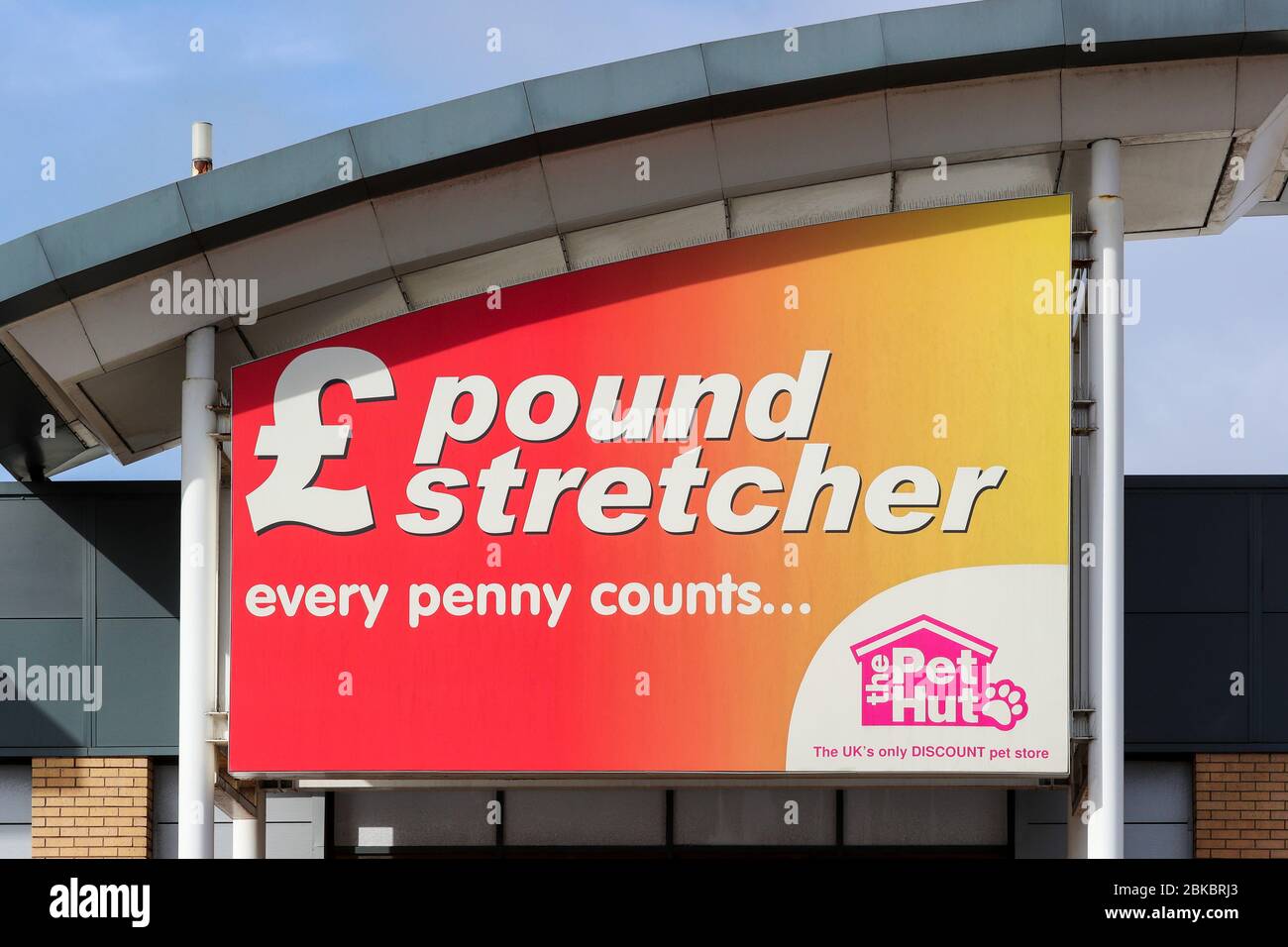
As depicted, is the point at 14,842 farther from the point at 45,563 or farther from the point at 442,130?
the point at 442,130

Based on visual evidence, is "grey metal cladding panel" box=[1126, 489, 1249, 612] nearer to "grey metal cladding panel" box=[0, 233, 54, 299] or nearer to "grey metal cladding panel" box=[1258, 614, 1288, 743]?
"grey metal cladding panel" box=[1258, 614, 1288, 743]

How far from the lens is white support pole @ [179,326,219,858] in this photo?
14188 millimetres

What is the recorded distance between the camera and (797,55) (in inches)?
538

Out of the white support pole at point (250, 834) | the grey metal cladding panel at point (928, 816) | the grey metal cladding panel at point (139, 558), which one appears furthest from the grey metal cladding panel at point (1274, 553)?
the grey metal cladding panel at point (139, 558)

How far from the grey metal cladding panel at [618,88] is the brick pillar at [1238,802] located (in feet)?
28.8

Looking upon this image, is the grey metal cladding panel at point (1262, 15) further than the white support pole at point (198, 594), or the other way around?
the white support pole at point (198, 594)

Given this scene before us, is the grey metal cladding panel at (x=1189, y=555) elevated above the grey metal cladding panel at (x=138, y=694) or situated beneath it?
elevated above

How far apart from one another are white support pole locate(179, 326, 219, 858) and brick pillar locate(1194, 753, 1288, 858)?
9.90 metres

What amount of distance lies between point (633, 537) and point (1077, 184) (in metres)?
5.16

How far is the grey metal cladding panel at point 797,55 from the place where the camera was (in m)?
13.6

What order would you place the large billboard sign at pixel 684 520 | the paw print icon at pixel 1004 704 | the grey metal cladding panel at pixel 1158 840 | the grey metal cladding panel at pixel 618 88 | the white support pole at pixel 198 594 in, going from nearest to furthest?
the paw print icon at pixel 1004 704
the large billboard sign at pixel 684 520
the grey metal cladding panel at pixel 618 88
the white support pole at pixel 198 594
the grey metal cladding panel at pixel 1158 840

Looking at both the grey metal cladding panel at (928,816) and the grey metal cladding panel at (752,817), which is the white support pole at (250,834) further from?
the grey metal cladding panel at (928,816)

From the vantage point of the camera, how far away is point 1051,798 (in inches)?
653

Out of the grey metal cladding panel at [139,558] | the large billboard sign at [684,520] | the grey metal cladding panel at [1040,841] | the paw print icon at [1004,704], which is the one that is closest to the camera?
the paw print icon at [1004,704]
